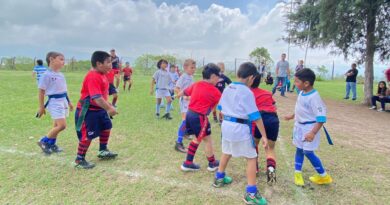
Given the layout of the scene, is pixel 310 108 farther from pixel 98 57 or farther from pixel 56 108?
pixel 56 108

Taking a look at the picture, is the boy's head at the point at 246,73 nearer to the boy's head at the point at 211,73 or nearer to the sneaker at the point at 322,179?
the boy's head at the point at 211,73

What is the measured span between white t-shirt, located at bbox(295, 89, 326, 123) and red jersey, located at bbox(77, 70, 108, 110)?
8.99 ft

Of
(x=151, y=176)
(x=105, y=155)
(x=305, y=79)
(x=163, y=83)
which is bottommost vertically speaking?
(x=151, y=176)

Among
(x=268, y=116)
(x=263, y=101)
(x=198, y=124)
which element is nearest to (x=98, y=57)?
(x=198, y=124)

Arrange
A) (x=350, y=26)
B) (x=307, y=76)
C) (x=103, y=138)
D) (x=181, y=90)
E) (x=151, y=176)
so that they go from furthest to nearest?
(x=350, y=26) → (x=181, y=90) → (x=103, y=138) → (x=151, y=176) → (x=307, y=76)

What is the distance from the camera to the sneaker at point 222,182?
4023 millimetres

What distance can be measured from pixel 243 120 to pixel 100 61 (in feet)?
7.48

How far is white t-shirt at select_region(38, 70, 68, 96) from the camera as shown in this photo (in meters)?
4.98

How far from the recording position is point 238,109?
3.51 m

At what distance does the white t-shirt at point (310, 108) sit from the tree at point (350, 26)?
28.7 ft

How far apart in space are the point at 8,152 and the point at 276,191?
4.34 metres

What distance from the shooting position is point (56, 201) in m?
3.58

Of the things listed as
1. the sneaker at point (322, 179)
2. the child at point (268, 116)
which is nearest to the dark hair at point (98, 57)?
the child at point (268, 116)

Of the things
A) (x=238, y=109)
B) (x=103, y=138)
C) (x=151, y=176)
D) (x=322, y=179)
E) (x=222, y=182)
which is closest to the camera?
(x=238, y=109)
